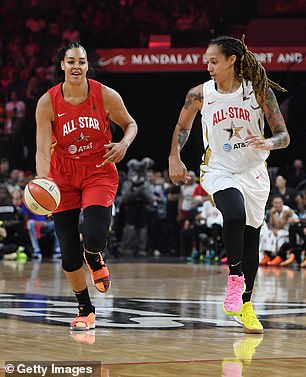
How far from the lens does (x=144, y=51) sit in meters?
22.2

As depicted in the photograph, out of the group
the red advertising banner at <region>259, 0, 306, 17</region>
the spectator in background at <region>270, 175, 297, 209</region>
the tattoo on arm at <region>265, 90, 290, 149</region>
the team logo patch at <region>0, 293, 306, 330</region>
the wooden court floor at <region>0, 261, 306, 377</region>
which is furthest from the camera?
the red advertising banner at <region>259, 0, 306, 17</region>

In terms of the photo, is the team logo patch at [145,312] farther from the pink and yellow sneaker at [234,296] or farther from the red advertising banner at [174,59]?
the red advertising banner at [174,59]

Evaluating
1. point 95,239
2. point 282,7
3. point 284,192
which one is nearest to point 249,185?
point 95,239

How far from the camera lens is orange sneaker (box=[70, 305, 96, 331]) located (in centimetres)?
648

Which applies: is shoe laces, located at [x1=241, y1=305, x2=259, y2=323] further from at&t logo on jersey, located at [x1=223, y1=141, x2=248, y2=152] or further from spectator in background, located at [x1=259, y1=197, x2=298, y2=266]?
spectator in background, located at [x1=259, y1=197, x2=298, y2=266]

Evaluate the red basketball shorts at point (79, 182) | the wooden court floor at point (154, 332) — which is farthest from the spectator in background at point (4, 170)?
the red basketball shorts at point (79, 182)

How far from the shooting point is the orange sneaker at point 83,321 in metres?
6.48

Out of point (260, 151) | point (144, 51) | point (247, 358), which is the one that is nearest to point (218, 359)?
point (247, 358)

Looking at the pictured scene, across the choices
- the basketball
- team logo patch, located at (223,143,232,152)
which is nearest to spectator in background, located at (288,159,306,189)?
team logo patch, located at (223,143,232,152)

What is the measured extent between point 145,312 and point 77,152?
1.77 m

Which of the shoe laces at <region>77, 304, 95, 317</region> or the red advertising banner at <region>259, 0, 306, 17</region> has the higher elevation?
the red advertising banner at <region>259, 0, 306, 17</region>

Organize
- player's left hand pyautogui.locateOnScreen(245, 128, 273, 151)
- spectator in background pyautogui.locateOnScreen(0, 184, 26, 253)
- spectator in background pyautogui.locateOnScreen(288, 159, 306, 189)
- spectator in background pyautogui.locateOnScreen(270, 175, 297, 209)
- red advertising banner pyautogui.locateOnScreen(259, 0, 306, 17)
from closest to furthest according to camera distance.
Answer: player's left hand pyautogui.locateOnScreen(245, 128, 273, 151) < spectator in background pyautogui.locateOnScreen(270, 175, 297, 209) < spectator in background pyautogui.locateOnScreen(0, 184, 26, 253) < spectator in background pyautogui.locateOnScreen(288, 159, 306, 189) < red advertising banner pyautogui.locateOnScreen(259, 0, 306, 17)

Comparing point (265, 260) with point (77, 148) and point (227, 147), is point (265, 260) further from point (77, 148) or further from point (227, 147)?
point (77, 148)

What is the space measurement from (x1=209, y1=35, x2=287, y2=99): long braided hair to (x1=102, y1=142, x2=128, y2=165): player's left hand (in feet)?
3.48
